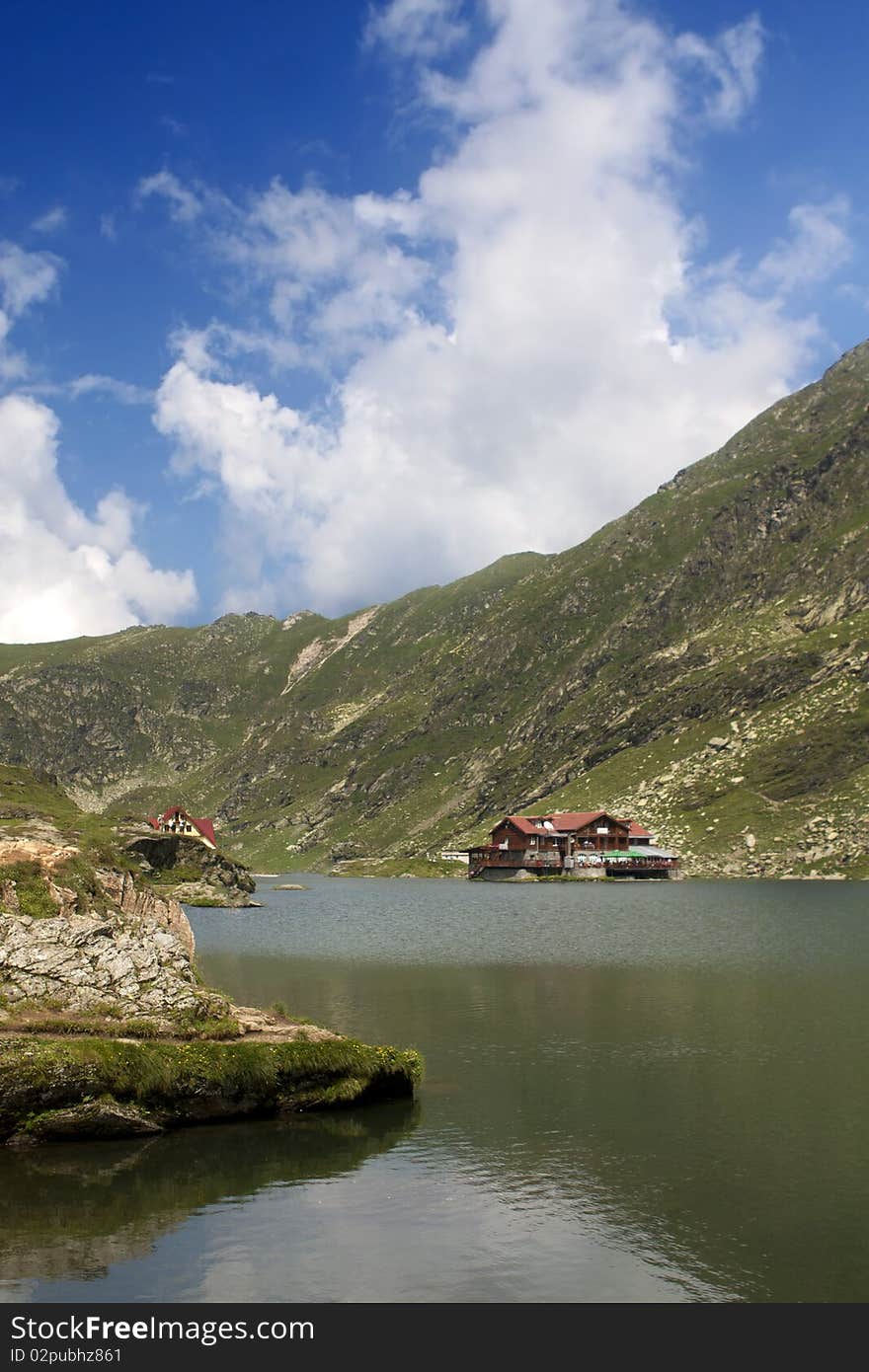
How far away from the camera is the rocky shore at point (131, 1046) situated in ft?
101

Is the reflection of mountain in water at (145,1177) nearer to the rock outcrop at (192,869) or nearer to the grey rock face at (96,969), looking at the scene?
the grey rock face at (96,969)

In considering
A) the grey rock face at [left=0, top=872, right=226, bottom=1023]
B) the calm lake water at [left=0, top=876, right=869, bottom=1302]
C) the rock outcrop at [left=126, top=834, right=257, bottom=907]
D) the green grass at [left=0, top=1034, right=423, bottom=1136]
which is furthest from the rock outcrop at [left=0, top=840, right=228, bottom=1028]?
the rock outcrop at [left=126, top=834, right=257, bottom=907]

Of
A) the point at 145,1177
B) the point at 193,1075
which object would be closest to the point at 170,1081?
the point at 193,1075

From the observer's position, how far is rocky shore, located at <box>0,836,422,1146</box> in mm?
30859

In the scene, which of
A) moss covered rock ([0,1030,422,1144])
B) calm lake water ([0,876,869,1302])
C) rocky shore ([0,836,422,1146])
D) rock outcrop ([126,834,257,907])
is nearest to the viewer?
calm lake water ([0,876,869,1302])

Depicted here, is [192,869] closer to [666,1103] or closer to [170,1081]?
[170,1081]

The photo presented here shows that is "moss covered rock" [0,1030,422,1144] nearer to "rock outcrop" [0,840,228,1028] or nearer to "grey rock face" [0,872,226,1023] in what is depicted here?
"rock outcrop" [0,840,228,1028]

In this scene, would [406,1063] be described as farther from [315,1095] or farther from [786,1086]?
[786,1086]

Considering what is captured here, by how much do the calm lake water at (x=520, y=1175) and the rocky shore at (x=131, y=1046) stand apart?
0.99 m

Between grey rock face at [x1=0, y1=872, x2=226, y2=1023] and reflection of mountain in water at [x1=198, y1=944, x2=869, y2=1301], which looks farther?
grey rock face at [x1=0, y1=872, x2=226, y2=1023]

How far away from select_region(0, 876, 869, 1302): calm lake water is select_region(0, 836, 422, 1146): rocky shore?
99cm

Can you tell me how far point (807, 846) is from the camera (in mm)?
194375

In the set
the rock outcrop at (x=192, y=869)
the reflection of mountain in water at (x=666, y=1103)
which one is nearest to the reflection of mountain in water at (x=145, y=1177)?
the reflection of mountain in water at (x=666, y=1103)
